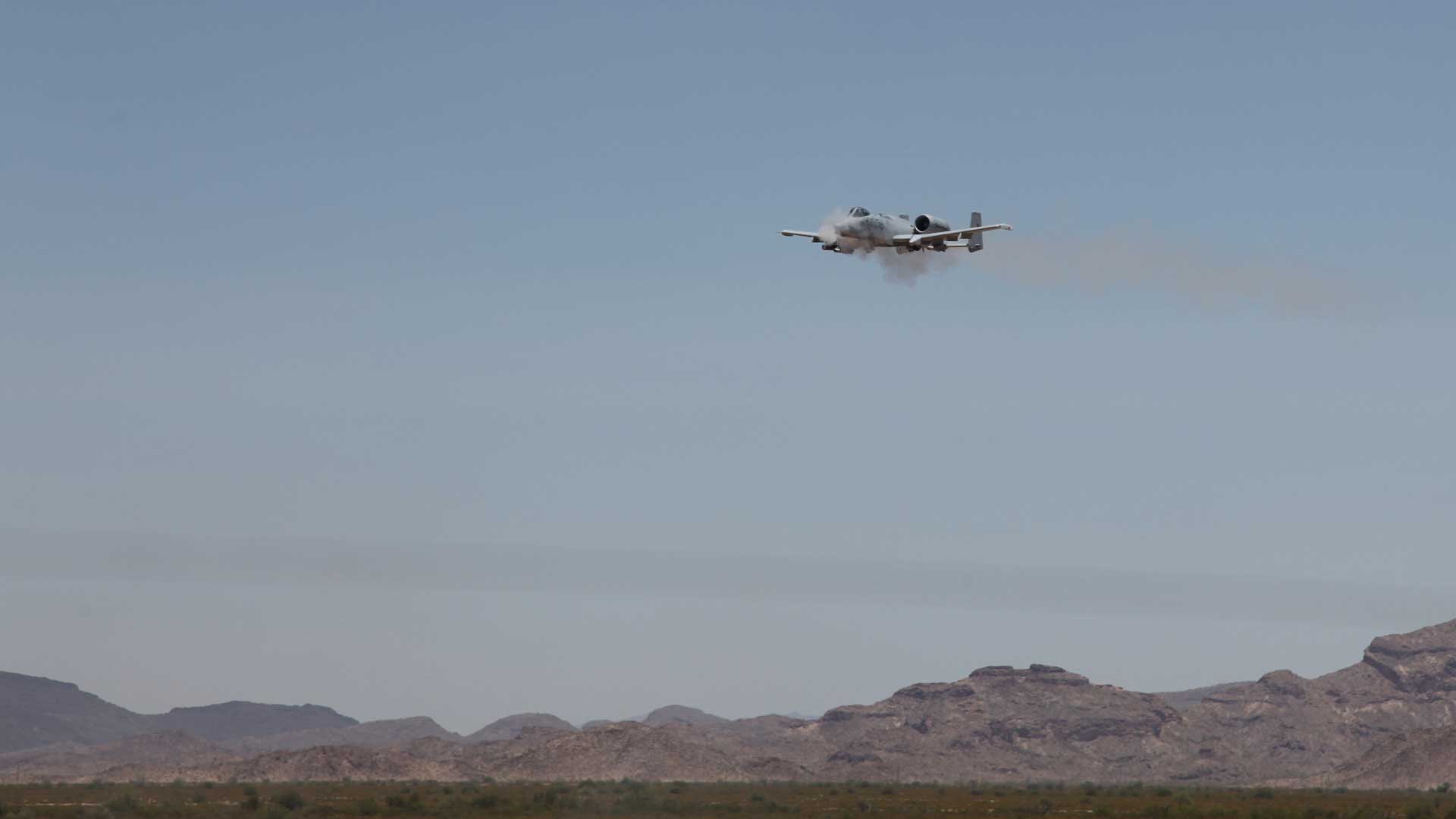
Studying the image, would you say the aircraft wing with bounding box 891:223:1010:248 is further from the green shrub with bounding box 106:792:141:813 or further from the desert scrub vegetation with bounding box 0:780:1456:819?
the green shrub with bounding box 106:792:141:813

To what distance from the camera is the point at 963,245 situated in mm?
93188

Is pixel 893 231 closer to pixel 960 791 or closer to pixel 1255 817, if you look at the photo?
pixel 1255 817

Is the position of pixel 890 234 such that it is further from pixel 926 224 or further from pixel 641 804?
pixel 641 804

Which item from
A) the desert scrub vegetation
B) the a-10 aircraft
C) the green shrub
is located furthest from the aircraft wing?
the green shrub

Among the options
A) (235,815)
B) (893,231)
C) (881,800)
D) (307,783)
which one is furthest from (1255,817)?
(307,783)

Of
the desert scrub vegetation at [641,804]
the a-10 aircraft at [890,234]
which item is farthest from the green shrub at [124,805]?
the a-10 aircraft at [890,234]

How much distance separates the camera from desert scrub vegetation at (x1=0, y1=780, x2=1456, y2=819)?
119188 mm

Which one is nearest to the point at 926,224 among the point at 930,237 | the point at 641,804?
the point at 930,237

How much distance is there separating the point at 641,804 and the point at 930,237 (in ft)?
171

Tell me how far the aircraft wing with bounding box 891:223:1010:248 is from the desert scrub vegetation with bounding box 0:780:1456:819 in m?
43.5

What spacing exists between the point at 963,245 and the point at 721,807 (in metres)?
52.2

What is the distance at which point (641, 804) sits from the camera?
126m

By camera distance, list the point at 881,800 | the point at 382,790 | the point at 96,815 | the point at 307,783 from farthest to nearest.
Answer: the point at 307,783, the point at 382,790, the point at 881,800, the point at 96,815

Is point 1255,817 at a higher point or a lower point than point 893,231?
lower
